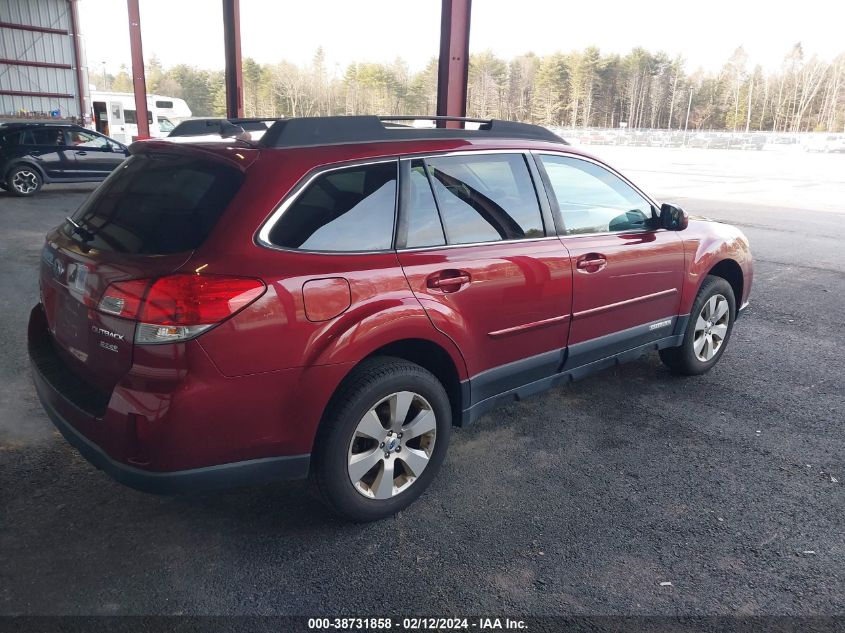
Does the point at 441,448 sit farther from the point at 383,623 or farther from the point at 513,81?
the point at 513,81

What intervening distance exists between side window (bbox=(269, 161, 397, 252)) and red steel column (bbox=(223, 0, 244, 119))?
34.5 ft

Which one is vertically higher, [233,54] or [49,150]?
[233,54]

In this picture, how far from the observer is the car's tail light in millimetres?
2316

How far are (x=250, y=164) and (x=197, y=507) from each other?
159 centimetres

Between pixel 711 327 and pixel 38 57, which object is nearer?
pixel 711 327

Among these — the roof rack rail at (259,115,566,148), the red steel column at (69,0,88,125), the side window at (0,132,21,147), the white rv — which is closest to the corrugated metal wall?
the red steel column at (69,0,88,125)

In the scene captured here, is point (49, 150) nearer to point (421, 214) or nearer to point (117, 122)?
point (421, 214)

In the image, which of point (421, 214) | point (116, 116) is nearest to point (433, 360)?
point (421, 214)

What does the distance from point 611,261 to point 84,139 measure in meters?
14.8

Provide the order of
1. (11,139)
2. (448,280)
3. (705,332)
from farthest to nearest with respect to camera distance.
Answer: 1. (11,139)
2. (705,332)
3. (448,280)

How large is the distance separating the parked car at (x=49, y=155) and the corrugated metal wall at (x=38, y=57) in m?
11.7

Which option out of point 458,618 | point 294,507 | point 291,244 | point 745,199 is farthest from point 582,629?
point 745,199

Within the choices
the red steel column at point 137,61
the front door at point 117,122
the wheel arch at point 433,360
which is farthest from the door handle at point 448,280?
the front door at point 117,122

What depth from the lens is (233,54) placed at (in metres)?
13.1
